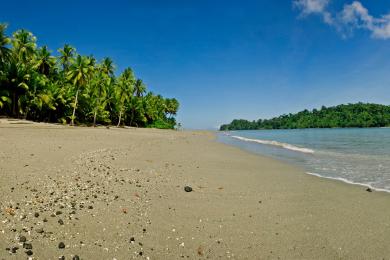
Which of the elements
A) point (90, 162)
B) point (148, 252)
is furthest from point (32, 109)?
point (148, 252)

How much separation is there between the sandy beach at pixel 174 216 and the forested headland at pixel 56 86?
3609 centimetres

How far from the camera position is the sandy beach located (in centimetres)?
477

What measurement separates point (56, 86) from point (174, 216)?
47.0 meters

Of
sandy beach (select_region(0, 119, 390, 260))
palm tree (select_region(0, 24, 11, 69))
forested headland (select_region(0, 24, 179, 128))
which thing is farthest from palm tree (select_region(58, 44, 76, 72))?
sandy beach (select_region(0, 119, 390, 260))

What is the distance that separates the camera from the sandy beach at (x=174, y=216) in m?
4.77

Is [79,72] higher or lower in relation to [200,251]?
higher

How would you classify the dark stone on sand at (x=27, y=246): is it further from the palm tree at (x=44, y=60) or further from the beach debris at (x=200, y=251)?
the palm tree at (x=44, y=60)

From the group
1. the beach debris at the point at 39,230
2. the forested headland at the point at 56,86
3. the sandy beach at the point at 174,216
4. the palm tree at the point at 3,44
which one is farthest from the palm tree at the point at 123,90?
the beach debris at the point at 39,230

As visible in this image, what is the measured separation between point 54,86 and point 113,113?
19774mm

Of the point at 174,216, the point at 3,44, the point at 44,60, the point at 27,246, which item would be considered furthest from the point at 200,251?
the point at 44,60

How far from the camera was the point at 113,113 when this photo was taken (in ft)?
217

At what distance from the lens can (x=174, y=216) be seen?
6.25 metres

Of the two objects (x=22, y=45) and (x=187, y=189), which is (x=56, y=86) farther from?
(x=187, y=189)

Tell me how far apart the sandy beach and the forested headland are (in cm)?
3609
